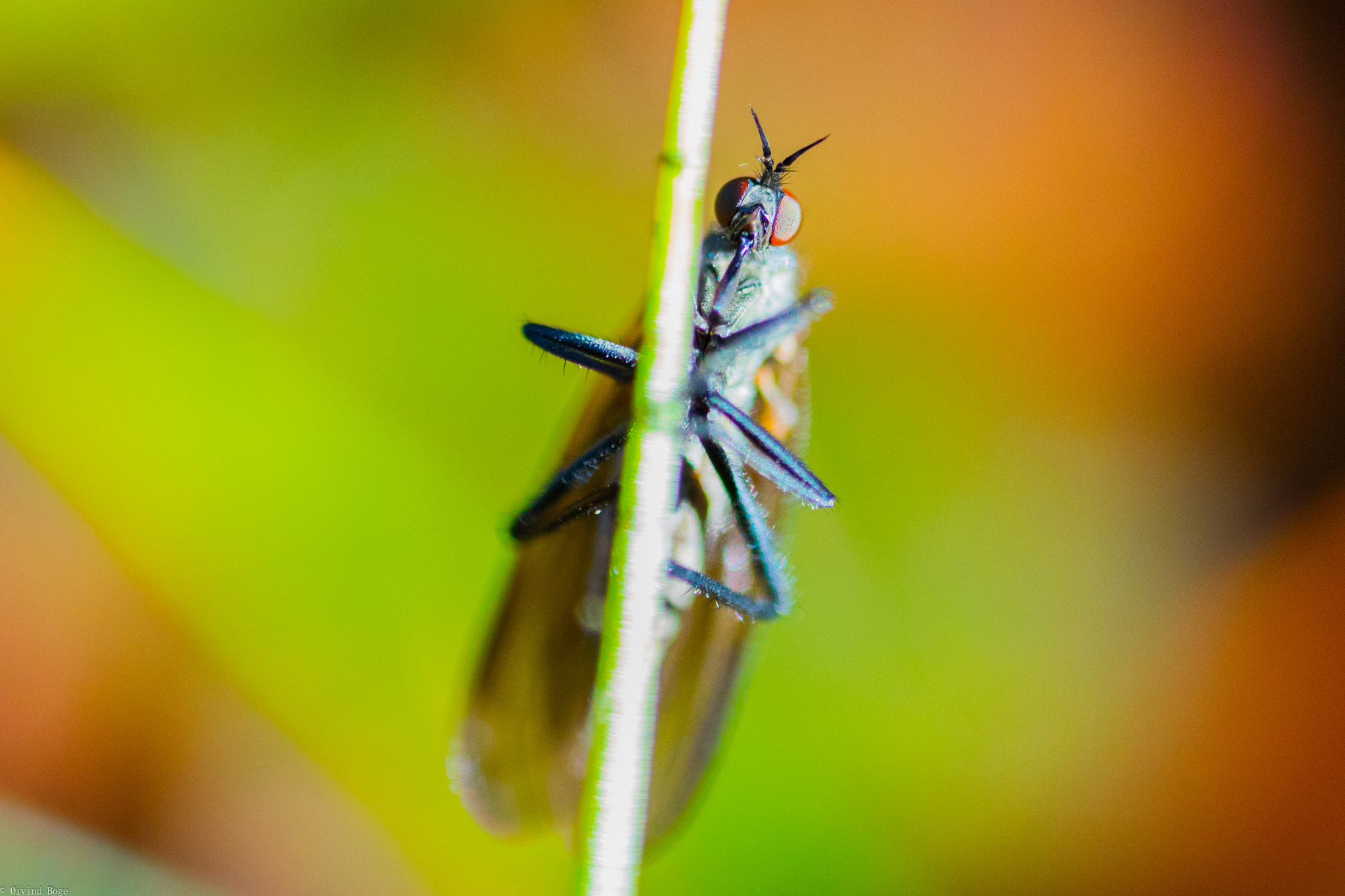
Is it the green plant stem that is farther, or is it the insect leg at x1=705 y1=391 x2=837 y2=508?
the insect leg at x1=705 y1=391 x2=837 y2=508

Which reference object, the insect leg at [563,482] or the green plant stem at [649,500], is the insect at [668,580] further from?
the green plant stem at [649,500]

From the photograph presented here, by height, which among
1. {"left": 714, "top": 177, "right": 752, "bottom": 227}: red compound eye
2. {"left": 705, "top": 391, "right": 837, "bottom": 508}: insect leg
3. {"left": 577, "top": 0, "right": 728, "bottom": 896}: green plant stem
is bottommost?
{"left": 577, "top": 0, "right": 728, "bottom": 896}: green plant stem

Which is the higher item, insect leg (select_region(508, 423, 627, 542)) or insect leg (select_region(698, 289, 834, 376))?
insect leg (select_region(698, 289, 834, 376))

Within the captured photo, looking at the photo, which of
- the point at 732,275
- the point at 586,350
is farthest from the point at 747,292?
the point at 586,350

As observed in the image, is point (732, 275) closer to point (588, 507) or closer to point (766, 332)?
point (766, 332)

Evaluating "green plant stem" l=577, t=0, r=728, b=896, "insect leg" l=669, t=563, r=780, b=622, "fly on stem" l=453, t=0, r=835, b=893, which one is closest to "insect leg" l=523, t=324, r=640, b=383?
"fly on stem" l=453, t=0, r=835, b=893

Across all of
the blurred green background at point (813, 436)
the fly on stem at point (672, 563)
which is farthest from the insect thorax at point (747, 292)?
the blurred green background at point (813, 436)

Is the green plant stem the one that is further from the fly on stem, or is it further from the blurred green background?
the blurred green background
